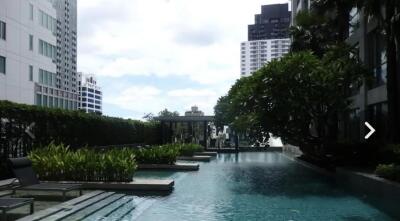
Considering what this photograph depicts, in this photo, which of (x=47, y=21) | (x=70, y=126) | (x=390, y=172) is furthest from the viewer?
(x=47, y=21)

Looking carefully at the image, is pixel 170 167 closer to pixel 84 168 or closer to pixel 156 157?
pixel 156 157

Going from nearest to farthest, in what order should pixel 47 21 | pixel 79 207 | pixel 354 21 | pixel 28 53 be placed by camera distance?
→ 1. pixel 79 207
2. pixel 354 21
3. pixel 28 53
4. pixel 47 21

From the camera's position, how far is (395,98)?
20953 mm

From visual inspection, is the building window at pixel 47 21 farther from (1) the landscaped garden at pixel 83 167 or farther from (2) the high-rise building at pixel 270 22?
(2) the high-rise building at pixel 270 22

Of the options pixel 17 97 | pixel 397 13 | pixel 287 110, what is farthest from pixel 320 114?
pixel 17 97

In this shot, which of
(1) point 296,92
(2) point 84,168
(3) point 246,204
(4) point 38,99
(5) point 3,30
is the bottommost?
(3) point 246,204

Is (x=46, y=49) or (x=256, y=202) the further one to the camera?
(x=46, y=49)

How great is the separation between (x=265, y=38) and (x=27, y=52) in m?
67.7

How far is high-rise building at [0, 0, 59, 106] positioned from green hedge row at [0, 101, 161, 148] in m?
14.1

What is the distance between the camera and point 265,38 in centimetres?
10888

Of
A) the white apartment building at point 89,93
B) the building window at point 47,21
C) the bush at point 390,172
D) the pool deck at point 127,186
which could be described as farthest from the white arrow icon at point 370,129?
the white apartment building at point 89,93

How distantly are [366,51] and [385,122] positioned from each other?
4.83m

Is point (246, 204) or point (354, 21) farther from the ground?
point (354, 21)

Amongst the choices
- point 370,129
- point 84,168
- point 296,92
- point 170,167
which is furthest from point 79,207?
point 370,129
